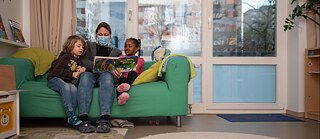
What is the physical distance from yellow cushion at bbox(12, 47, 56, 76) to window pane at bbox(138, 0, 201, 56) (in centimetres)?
121

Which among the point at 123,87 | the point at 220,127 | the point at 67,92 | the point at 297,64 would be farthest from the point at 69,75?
the point at 297,64

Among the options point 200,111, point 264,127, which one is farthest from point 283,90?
point 264,127

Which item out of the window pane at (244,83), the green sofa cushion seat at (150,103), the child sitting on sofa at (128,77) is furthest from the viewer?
the window pane at (244,83)

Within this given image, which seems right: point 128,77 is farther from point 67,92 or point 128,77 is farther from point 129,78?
point 67,92

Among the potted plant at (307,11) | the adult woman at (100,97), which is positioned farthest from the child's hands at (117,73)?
the potted plant at (307,11)

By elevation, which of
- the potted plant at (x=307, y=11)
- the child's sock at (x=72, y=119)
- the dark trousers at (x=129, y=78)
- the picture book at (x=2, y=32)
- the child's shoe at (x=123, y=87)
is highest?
the potted plant at (x=307, y=11)

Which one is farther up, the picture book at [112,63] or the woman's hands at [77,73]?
the picture book at [112,63]

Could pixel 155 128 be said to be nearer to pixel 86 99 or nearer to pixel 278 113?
pixel 86 99

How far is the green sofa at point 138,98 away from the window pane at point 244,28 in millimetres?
1321

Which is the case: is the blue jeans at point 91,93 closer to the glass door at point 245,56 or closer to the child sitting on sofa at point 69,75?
the child sitting on sofa at point 69,75

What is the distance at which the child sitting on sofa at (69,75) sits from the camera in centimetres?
250

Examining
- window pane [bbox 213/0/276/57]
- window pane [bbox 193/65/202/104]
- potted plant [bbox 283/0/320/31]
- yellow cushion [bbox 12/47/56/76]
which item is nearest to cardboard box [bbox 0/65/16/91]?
yellow cushion [bbox 12/47/56/76]

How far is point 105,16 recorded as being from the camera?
3783 millimetres

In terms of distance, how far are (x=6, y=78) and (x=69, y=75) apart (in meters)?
0.53
